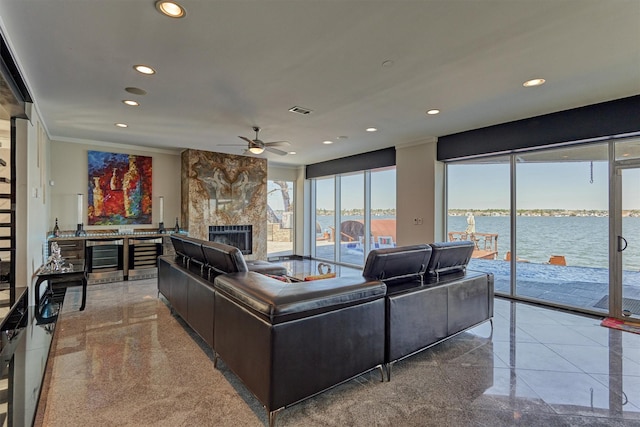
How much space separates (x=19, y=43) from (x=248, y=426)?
11.0 ft

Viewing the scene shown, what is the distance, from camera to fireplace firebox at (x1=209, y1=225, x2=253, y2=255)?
7168 mm

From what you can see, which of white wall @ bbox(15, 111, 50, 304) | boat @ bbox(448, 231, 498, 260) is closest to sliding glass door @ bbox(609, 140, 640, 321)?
boat @ bbox(448, 231, 498, 260)

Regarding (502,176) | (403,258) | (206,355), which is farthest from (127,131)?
(502,176)

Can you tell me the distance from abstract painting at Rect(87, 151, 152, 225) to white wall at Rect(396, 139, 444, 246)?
5204 millimetres

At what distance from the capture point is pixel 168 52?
2.65 m

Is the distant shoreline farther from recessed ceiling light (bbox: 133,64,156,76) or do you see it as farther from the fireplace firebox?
recessed ceiling light (bbox: 133,64,156,76)

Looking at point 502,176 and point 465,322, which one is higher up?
point 502,176

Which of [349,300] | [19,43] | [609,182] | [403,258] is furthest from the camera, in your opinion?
[609,182]

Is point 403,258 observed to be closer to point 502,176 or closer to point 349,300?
point 349,300

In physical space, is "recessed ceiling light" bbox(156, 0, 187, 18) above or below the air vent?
below

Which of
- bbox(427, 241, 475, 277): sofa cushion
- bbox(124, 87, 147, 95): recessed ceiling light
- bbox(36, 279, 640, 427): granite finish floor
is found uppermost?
bbox(124, 87, 147, 95): recessed ceiling light

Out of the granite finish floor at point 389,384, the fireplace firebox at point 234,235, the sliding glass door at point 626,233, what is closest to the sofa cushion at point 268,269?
the granite finish floor at point 389,384

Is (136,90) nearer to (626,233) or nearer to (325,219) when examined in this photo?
(325,219)

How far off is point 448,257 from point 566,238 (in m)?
2.64
